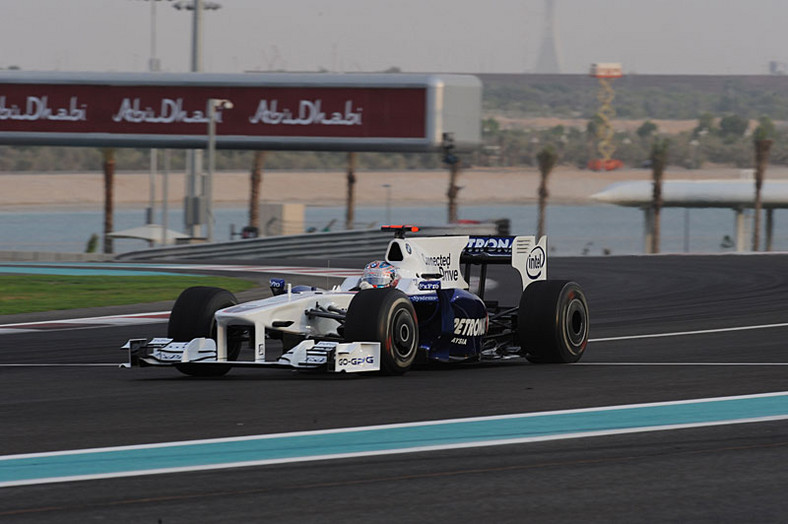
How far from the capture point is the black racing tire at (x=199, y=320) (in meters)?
10.6

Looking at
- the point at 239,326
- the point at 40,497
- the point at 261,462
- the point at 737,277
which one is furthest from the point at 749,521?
the point at 737,277

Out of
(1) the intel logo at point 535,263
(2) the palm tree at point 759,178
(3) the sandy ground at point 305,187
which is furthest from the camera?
(3) the sandy ground at point 305,187

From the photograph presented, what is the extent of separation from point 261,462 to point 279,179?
173188 mm

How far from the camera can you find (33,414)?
8703 millimetres

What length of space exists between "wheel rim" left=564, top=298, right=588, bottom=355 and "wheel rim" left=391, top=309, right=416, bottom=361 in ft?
6.10

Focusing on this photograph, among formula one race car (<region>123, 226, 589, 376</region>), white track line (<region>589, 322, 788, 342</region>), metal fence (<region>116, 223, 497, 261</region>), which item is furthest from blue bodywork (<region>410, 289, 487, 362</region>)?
metal fence (<region>116, 223, 497, 261</region>)

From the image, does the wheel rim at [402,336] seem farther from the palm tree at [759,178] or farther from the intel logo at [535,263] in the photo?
the palm tree at [759,178]

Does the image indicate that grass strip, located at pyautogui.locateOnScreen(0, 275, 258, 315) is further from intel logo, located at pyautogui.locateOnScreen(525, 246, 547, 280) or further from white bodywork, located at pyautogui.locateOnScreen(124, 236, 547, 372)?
intel logo, located at pyautogui.locateOnScreen(525, 246, 547, 280)

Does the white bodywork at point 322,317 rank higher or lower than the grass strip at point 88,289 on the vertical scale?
higher

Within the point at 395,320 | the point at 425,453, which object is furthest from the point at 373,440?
the point at 395,320

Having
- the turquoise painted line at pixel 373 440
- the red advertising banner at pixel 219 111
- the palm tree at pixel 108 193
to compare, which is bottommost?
the turquoise painted line at pixel 373 440

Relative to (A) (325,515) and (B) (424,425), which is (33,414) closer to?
(B) (424,425)

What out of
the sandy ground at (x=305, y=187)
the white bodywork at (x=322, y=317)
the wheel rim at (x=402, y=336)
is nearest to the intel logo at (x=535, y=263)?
the white bodywork at (x=322, y=317)

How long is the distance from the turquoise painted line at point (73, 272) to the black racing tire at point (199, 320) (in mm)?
16337
